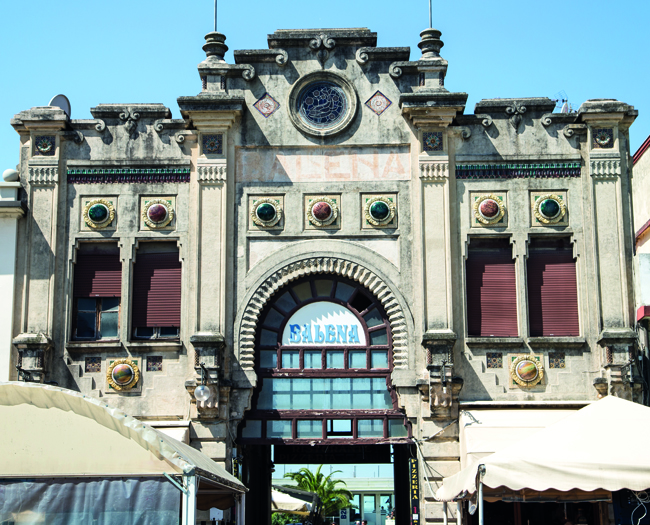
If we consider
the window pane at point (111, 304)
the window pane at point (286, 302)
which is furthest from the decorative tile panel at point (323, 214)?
the window pane at point (111, 304)

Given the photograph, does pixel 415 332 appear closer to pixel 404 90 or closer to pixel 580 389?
pixel 580 389

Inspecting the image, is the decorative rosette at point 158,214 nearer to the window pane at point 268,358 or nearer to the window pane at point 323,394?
the window pane at point 268,358

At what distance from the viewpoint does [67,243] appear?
2155 centimetres

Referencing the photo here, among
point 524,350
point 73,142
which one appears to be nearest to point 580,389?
point 524,350

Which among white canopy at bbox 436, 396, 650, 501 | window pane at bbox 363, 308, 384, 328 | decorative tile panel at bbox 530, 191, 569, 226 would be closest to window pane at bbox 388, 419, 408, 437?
window pane at bbox 363, 308, 384, 328

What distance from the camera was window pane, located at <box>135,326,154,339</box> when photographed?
21.3 m

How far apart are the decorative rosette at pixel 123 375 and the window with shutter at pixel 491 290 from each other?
792cm

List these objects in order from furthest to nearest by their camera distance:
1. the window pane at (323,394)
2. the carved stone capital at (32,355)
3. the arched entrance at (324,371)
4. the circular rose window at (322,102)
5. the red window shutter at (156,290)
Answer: the circular rose window at (322,102)
the red window shutter at (156,290)
the window pane at (323,394)
the arched entrance at (324,371)
the carved stone capital at (32,355)

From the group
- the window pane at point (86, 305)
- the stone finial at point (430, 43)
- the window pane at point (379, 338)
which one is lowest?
the window pane at point (379, 338)

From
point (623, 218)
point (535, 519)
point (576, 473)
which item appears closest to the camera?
point (576, 473)

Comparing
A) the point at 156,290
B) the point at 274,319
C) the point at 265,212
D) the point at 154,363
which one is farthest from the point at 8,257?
the point at 274,319

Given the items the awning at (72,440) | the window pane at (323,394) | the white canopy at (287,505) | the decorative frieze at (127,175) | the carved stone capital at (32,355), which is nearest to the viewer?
the awning at (72,440)

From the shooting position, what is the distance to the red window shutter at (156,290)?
21281 millimetres

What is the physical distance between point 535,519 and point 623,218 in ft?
24.0
